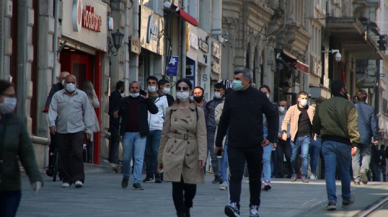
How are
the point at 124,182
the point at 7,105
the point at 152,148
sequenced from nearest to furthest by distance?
the point at 7,105 < the point at 124,182 < the point at 152,148

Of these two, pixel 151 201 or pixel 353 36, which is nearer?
pixel 151 201

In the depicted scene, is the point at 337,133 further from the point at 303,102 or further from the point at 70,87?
the point at 303,102

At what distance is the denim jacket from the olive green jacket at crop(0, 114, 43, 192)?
11893mm

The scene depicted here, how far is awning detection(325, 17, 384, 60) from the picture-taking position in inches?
2163

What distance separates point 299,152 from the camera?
20906 millimetres

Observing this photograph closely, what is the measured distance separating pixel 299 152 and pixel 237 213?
9561 mm

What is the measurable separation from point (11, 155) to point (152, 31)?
20830 mm

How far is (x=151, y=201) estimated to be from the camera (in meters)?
14.1

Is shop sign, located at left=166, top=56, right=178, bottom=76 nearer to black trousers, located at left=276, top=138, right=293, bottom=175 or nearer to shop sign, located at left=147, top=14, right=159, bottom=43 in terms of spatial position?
shop sign, located at left=147, top=14, right=159, bottom=43

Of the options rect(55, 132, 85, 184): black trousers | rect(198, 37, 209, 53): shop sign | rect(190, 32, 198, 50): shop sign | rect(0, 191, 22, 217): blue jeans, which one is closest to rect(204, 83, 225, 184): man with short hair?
rect(55, 132, 85, 184): black trousers

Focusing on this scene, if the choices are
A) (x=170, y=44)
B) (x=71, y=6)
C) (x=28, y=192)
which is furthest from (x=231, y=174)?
(x=170, y=44)

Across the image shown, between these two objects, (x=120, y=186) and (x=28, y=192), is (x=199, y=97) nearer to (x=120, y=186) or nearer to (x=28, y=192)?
(x=120, y=186)

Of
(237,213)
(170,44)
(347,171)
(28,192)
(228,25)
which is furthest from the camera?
(228,25)

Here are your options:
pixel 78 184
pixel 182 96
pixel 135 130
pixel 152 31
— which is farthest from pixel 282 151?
pixel 182 96
